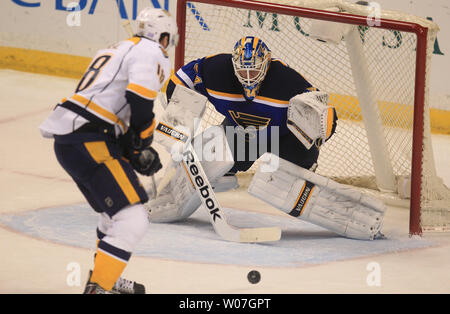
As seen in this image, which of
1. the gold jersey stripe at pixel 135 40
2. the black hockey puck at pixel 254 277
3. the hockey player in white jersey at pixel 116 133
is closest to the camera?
A: the hockey player in white jersey at pixel 116 133

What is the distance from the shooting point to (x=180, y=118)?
4.03 m

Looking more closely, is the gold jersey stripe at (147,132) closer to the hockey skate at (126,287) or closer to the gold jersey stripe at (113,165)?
the gold jersey stripe at (113,165)

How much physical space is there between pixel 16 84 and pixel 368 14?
3801 mm

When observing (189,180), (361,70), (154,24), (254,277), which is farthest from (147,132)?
(361,70)

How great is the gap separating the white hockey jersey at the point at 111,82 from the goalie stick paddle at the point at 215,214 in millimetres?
1010

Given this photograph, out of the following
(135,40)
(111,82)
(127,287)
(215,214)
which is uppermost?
(135,40)

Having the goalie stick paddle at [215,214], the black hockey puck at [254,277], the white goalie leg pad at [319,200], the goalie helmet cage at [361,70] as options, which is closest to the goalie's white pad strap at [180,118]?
the goalie stick paddle at [215,214]

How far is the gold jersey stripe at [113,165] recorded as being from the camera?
116 inches

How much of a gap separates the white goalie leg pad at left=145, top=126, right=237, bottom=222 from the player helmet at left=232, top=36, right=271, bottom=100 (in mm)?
294

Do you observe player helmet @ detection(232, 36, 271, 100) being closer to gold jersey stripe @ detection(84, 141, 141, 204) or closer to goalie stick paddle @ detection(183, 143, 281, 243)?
goalie stick paddle @ detection(183, 143, 281, 243)

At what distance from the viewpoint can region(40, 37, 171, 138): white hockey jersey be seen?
2969mm

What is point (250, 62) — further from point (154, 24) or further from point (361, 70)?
point (361, 70)

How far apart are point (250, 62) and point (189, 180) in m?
0.65

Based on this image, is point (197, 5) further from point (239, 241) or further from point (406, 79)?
point (239, 241)
